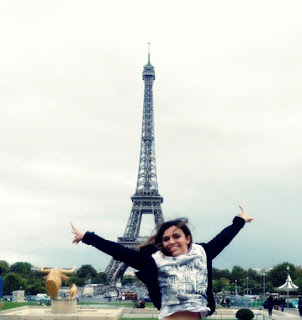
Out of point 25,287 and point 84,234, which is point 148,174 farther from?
point 84,234

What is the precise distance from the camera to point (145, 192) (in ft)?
271

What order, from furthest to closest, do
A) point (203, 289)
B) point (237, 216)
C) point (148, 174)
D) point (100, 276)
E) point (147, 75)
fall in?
point (100, 276) < point (147, 75) < point (148, 174) < point (237, 216) < point (203, 289)

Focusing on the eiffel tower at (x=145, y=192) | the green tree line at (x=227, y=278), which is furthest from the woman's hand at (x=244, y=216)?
the eiffel tower at (x=145, y=192)

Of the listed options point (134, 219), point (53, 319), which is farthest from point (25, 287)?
point (53, 319)

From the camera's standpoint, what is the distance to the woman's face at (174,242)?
3.71m

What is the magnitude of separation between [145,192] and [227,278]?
4728cm

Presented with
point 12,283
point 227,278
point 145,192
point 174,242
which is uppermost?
point 145,192

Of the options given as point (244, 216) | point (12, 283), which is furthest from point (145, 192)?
point (244, 216)

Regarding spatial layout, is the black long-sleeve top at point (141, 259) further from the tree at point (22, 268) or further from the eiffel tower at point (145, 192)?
the tree at point (22, 268)

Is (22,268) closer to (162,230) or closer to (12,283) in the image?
(12,283)

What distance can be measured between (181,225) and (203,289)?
0.48 m

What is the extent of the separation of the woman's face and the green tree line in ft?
142

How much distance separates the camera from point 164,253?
372 cm

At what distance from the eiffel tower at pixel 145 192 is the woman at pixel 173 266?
6937 cm
